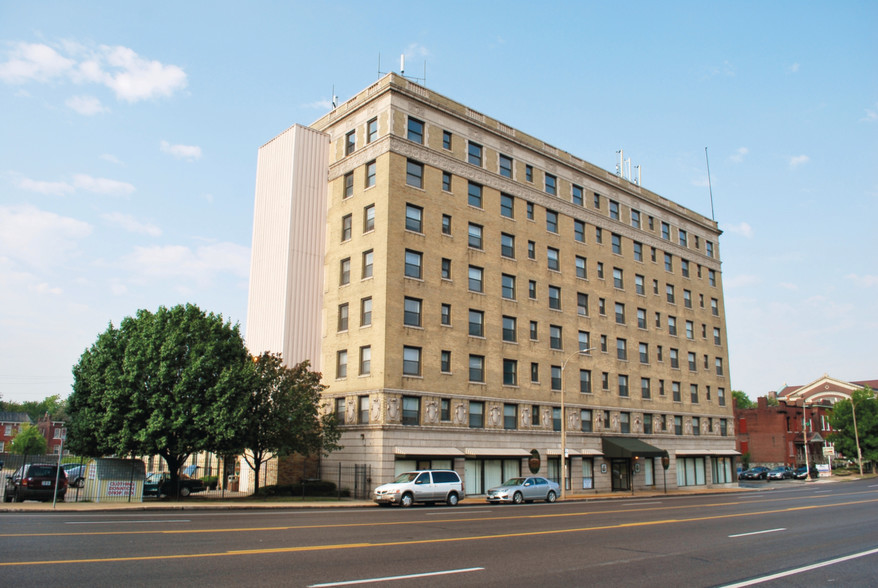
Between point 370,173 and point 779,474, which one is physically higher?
point 370,173

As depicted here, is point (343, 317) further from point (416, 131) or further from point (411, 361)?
point (416, 131)

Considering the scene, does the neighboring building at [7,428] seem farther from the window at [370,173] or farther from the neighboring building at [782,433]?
the neighboring building at [782,433]

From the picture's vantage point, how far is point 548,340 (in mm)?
48969

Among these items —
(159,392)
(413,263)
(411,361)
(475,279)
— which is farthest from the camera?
(475,279)

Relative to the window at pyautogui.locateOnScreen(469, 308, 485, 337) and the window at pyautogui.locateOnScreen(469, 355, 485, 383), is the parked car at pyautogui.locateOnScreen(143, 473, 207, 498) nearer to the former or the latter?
the window at pyautogui.locateOnScreen(469, 355, 485, 383)

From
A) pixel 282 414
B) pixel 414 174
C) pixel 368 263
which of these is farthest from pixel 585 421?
pixel 282 414

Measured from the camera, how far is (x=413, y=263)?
138 feet

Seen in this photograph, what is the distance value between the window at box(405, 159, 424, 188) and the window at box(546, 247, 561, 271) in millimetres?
12656

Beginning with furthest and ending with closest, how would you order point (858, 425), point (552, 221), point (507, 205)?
point (858, 425), point (552, 221), point (507, 205)

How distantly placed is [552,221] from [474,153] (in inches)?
355

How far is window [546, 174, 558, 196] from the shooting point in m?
52.5

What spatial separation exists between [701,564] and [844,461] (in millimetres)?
106931

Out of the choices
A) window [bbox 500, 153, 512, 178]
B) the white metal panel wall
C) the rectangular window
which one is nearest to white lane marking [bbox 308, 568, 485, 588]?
the white metal panel wall

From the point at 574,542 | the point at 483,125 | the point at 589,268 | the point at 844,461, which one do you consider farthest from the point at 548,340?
the point at 844,461
